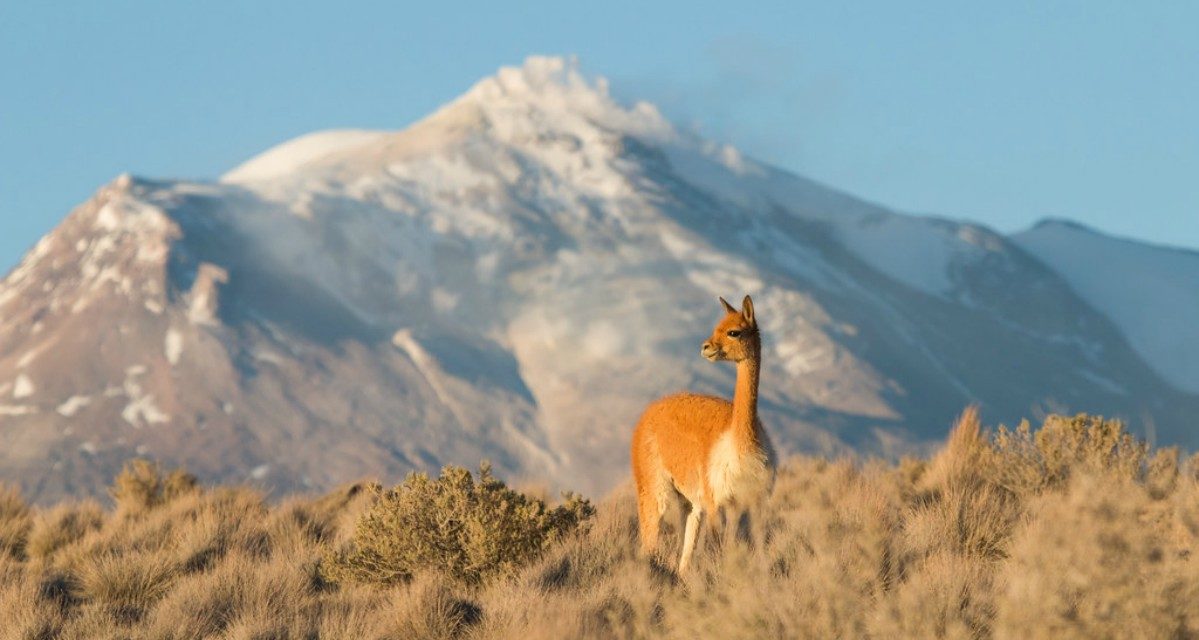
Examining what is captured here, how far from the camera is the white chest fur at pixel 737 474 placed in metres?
11.1

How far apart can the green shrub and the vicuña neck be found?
7.37ft

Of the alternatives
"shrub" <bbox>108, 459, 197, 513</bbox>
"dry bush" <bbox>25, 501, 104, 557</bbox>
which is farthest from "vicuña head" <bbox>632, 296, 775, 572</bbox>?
"shrub" <bbox>108, 459, 197, 513</bbox>

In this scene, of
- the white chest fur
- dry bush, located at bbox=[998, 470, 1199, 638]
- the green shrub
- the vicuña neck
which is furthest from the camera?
the green shrub

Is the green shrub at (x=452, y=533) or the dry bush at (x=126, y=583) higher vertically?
the green shrub at (x=452, y=533)

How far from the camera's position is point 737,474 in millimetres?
11070

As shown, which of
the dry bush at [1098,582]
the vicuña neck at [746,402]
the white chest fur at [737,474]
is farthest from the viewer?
the vicuña neck at [746,402]

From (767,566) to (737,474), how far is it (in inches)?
52.1

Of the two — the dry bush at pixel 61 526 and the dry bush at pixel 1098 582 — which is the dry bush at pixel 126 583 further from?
the dry bush at pixel 1098 582

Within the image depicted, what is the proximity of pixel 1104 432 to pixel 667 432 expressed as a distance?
4.54 metres

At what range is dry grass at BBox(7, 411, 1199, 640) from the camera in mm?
8602

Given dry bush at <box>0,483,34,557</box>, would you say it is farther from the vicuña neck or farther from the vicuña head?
the vicuña neck

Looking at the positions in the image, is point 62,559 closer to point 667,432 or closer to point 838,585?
point 667,432

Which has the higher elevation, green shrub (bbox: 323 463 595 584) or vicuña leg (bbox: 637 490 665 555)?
vicuña leg (bbox: 637 490 665 555)

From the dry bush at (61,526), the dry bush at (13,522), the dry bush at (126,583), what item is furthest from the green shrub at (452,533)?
the dry bush at (13,522)
